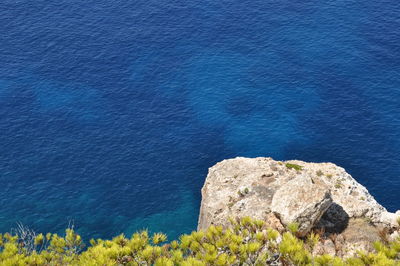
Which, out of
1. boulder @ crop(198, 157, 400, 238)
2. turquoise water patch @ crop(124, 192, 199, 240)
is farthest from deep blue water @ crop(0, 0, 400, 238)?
boulder @ crop(198, 157, 400, 238)

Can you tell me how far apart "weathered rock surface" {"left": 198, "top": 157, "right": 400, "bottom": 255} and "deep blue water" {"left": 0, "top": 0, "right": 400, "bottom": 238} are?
13.6 metres

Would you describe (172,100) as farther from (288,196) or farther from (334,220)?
(334,220)

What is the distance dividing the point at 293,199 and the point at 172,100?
5934 centimetres

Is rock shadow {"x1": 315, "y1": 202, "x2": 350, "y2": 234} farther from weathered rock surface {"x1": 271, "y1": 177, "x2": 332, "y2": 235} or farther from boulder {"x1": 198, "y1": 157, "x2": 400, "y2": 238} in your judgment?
weathered rock surface {"x1": 271, "y1": 177, "x2": 332, "y2": 235}

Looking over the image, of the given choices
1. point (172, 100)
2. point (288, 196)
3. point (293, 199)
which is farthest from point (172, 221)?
point (172, 100)

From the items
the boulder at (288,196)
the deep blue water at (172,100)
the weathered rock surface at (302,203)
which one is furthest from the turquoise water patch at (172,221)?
the weathered rock surface at (302,203)

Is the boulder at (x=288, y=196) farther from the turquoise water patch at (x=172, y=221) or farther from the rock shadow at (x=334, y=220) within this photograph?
the turquoise water patch at (x=172, y=221)

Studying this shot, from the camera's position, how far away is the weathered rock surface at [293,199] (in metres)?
67.9

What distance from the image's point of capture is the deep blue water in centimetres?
10112

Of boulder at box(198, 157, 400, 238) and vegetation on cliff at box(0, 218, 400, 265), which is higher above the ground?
boulder at box(198, 157, 400, 238)

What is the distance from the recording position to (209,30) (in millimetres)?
145000

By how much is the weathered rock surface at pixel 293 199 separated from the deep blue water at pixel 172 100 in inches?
537

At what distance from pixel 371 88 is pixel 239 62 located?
1262 inches

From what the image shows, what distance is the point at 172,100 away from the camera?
123 metres
